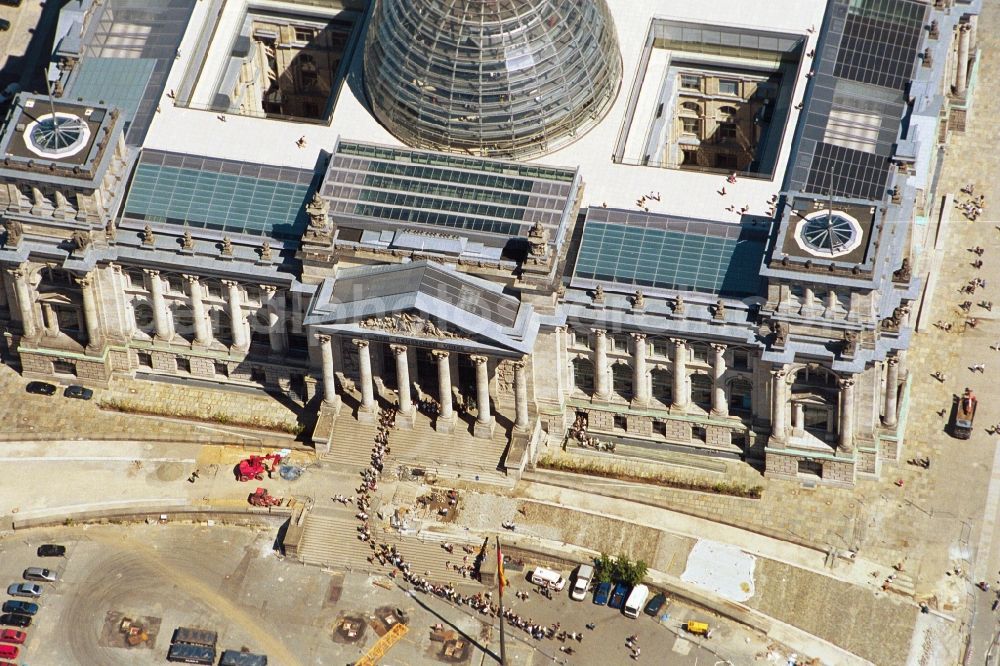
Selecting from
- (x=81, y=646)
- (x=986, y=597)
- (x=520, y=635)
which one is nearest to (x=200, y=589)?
(x=81, y=646)

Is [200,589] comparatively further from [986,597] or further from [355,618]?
[986,597]

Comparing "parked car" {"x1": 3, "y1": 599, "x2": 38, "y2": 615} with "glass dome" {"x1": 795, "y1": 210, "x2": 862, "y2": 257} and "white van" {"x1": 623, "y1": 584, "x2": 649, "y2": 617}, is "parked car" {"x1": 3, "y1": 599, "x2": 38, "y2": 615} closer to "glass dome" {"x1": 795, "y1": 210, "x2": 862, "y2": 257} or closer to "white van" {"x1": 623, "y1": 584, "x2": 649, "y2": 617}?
"white van" {"x1": 623, "y1": 584, "x2": 649, "y2": 617}

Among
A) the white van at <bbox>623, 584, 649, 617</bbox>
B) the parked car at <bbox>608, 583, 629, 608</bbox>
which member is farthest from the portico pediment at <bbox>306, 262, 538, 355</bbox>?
the white van at <bbox>623, 584, 649, 617</bbox>

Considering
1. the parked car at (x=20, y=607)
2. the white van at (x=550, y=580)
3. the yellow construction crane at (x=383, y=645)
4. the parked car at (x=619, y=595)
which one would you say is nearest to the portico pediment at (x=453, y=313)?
the white van at (x=550, y=580)

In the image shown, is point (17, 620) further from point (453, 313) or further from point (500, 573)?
point (453, 313)

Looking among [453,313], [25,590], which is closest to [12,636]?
[25,590]

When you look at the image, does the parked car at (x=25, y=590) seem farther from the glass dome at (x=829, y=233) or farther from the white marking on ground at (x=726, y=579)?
the glass dome at (x=829, y=233)
